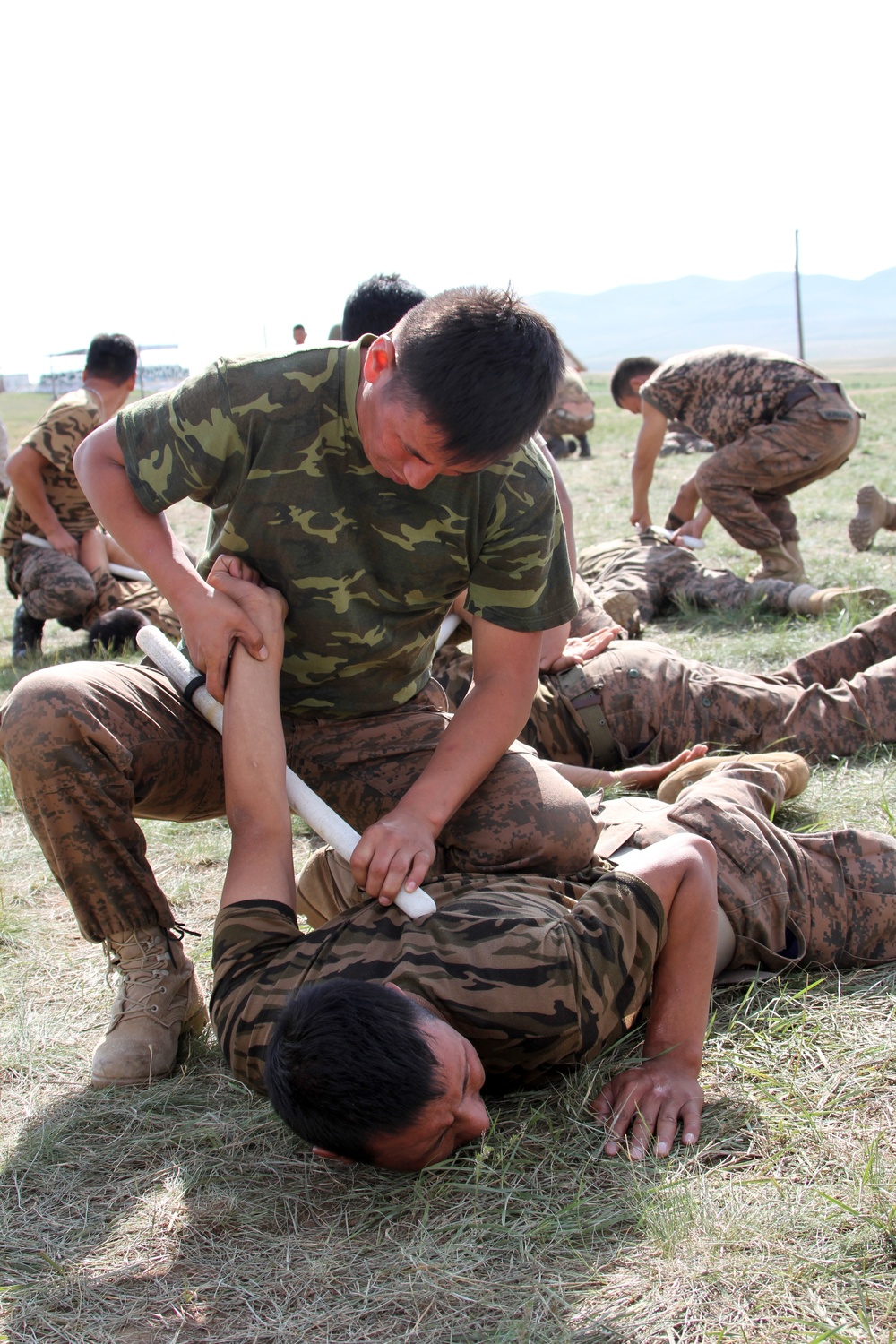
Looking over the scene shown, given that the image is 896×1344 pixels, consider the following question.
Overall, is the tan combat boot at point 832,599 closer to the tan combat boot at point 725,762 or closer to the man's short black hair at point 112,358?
the tan combat boot at point 725,762

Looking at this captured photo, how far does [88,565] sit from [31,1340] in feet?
19.4

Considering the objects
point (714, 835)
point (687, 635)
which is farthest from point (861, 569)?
point (714, 835)

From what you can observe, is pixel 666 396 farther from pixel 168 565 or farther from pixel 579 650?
pixel 168 565

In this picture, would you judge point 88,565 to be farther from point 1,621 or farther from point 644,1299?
point 644,1299

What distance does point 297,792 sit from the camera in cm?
230

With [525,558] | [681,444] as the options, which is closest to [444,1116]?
[525,558]

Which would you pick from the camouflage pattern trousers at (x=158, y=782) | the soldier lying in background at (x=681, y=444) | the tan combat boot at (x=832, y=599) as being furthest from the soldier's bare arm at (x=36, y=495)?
the soldier lying in background at (x=681, y=444)

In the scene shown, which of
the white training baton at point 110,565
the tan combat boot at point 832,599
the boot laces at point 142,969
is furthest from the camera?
the white training baton at point 110,565

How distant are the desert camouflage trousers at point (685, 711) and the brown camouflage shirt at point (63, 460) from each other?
12.5 ft

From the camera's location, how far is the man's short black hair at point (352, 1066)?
169cm

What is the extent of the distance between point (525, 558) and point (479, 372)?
0.59 metres

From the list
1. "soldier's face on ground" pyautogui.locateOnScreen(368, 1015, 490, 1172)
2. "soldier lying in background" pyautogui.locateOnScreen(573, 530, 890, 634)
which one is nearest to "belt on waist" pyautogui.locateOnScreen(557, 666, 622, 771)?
"soldier lying in background" pyautogui.locateOnScreen(573, 530, 890, 634)

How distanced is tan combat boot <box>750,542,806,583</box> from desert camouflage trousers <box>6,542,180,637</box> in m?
3.69

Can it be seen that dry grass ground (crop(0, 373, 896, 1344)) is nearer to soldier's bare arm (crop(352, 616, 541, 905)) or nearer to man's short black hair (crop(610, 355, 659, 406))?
soldier's bare arm (crop(352, 616, 541, 905))
